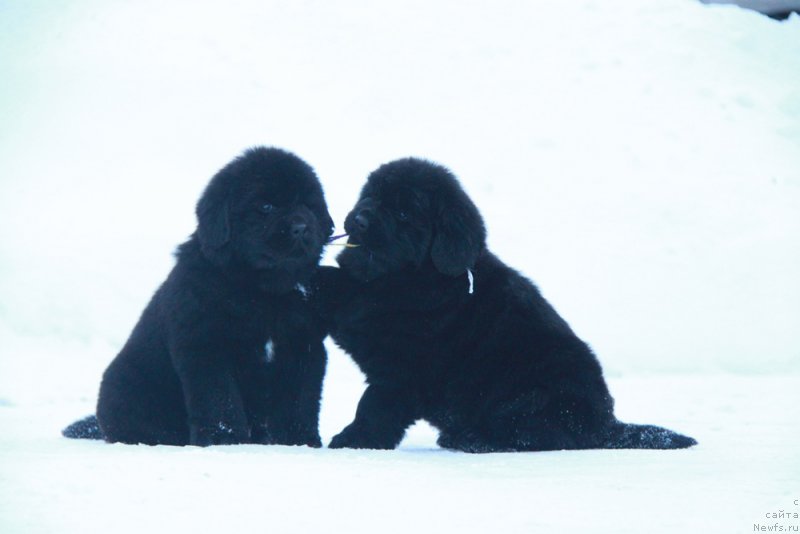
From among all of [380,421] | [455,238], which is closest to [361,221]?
[455,238]

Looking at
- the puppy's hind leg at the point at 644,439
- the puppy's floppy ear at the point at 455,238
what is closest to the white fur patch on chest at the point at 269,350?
the puppy's floppy ear at the point at 455,238

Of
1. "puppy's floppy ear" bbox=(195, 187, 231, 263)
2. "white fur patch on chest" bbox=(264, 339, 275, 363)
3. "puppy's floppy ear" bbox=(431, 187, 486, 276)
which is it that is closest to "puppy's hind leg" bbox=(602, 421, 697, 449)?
"puppy's floppy ear" bbox=(431, 187, 486, 276)

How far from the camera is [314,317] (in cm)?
414

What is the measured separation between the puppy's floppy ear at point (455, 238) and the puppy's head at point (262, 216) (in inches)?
18.6

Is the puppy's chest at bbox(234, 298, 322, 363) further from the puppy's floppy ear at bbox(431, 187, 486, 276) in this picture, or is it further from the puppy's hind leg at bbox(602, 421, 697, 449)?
the puppy's hind leg at bbox(602, 421, 697, 449)

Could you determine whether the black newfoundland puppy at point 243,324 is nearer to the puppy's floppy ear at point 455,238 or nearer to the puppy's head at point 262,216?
the puppy's head at point 262,216

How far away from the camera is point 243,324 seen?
3.88 metres

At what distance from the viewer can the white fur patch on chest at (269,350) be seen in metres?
3.93

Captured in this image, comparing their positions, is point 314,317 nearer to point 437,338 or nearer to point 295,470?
point 437,338

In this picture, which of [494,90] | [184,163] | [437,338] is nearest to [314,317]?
[437,338]

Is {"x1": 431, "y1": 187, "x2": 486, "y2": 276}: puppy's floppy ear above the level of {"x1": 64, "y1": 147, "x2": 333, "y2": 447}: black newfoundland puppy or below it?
above

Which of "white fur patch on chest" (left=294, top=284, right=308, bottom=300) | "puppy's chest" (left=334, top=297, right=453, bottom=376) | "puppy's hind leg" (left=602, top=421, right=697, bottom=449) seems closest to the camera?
"puppy's hind leg" (left=602, top=421, right=697, bottom=449)

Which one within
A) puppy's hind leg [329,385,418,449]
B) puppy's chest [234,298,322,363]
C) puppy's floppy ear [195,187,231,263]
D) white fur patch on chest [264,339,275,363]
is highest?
puppy's floppy ear [195,187,231,263]

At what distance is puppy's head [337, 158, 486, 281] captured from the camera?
4055 millimetres
